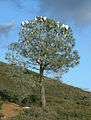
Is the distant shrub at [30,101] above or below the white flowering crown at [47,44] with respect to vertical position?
below

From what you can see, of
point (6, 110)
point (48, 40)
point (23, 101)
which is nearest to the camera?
point (6, 110)

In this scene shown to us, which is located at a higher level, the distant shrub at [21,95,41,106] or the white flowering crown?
the white flowering crown

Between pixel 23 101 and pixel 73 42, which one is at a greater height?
pixel 73 42

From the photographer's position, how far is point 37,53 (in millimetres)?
31016

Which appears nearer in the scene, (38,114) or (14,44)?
(38,114)

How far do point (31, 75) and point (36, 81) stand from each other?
110 cm

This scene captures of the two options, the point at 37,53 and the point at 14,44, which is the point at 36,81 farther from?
the point at 14,44

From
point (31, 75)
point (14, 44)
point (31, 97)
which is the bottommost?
point (31, 97)

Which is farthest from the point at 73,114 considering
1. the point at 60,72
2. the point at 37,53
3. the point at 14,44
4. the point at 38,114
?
the point at 14,44

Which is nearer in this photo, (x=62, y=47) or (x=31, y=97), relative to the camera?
(x=62, y=47)

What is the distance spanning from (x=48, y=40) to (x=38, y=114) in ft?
34.5

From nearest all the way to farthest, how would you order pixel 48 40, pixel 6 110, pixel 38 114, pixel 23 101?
pixel 38 114, pixel 6 110, pixel 48 40, pixel 23 101

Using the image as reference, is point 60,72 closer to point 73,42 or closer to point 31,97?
point 73,42

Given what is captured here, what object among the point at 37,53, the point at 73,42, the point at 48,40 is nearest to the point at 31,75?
the point at 37,53
